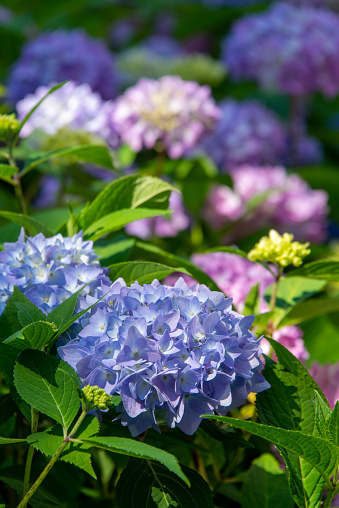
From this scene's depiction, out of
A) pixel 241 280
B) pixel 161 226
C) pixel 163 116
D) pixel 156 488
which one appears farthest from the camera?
pixel 161 226

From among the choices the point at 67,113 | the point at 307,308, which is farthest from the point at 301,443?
the point at 67,113

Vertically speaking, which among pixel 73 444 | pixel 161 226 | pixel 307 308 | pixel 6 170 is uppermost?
pixel 6 170

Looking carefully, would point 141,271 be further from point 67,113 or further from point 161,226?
point 161,226

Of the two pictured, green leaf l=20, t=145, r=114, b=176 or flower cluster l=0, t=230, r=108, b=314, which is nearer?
flower cluster l=0, t=230, r=108, b=314

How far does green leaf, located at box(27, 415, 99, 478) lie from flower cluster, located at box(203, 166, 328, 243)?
3.86 ft

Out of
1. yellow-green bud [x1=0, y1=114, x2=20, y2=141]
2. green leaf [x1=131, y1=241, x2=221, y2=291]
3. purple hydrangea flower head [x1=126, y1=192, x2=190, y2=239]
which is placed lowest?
purple hydrangea flower head [x1=126, y1=192, x2=190, y2=239]

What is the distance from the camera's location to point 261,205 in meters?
1.64

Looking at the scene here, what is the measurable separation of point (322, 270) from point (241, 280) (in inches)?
12.0

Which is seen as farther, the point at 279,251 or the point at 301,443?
the point at 279,251

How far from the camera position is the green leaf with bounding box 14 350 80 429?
1.59ft

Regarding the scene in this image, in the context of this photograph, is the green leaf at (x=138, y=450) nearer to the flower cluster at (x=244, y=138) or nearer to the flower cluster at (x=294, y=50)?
the flower cluster at (x=244, y=138)

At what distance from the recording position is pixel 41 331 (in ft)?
1.62

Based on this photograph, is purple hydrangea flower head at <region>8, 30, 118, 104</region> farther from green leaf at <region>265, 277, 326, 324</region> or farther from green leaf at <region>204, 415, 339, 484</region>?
green leaf at <region>204, 415, 339, 484</region>

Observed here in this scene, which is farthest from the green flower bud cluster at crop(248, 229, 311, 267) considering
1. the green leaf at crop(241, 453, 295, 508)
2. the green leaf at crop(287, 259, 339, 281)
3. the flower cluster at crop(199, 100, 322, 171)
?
the flower cluster at crop(199, 100, 322, 171)
